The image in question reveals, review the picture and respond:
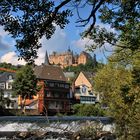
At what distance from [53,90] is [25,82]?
17.3 metres

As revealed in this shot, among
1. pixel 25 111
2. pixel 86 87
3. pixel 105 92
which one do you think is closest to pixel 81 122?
pixel 105 92

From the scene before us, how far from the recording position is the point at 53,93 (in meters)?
88.4

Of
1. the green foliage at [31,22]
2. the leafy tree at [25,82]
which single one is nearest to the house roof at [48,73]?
the leafy tree at [25,82]

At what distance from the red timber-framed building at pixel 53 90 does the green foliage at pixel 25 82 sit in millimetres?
12063

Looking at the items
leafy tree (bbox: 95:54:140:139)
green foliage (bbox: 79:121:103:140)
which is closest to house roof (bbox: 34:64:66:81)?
leafy tree (bbox: 95:54:140:139)

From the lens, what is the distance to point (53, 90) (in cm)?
8862

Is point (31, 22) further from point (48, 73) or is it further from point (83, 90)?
point (83, 90)

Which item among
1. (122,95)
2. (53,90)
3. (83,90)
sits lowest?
(122,95)

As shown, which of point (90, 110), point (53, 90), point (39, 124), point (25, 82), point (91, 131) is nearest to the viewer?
point (91, 131)

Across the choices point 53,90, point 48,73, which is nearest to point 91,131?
point 53,90

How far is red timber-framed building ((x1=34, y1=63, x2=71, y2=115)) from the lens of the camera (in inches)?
3408

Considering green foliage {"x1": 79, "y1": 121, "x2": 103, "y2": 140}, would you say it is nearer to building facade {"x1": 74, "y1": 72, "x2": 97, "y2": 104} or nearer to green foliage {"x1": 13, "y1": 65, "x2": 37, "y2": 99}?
green foliage {"x1": 13, "y1": 65, "x2": 37, "y2": 99}

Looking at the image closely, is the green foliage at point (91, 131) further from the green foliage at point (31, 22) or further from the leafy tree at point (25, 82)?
the leafy tree at point (25, 82)

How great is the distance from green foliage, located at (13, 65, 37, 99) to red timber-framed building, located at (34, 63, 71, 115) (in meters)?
12.1
